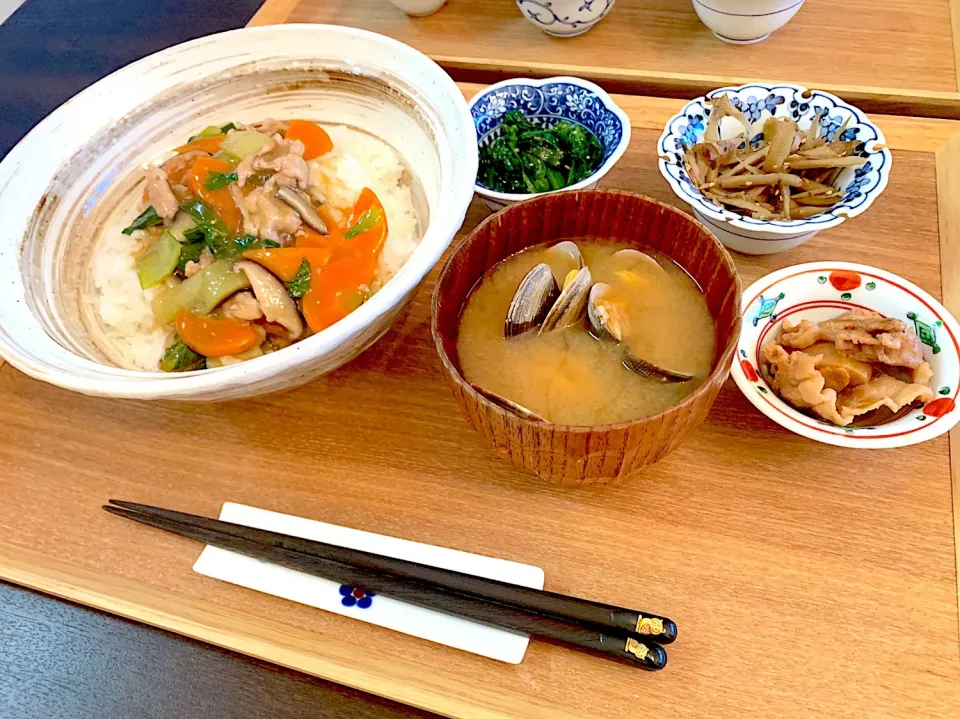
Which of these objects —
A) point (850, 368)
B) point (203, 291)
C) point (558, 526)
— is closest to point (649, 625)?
point (558, 526)

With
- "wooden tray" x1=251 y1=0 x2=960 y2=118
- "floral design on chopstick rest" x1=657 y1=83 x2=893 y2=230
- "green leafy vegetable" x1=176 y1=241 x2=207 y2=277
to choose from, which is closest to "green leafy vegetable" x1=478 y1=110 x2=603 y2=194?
"floral design on chopstick rest" x1=657 y1=83 x2=893 y2=230

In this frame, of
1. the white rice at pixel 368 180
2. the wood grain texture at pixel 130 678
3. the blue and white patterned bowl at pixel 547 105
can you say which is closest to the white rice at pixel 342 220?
the white rice at pixel 368 180

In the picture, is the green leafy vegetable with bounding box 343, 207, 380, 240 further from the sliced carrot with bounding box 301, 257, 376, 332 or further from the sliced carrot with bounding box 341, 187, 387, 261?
the sliced carrot with bounding box 301, 257, 376, 332

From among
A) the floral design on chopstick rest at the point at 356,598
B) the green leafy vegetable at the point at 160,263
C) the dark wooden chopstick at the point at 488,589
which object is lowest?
the floral design on chopstick rest at the point at 356,598

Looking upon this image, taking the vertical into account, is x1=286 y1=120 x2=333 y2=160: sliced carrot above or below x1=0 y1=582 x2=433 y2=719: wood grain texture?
above

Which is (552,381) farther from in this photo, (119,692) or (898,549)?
(119,692)

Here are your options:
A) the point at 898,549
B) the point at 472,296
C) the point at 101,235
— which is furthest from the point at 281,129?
the point at 898,549

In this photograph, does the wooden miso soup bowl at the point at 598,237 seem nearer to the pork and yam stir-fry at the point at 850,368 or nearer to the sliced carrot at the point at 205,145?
the pork and yam stir-fry at the point at 850,368
